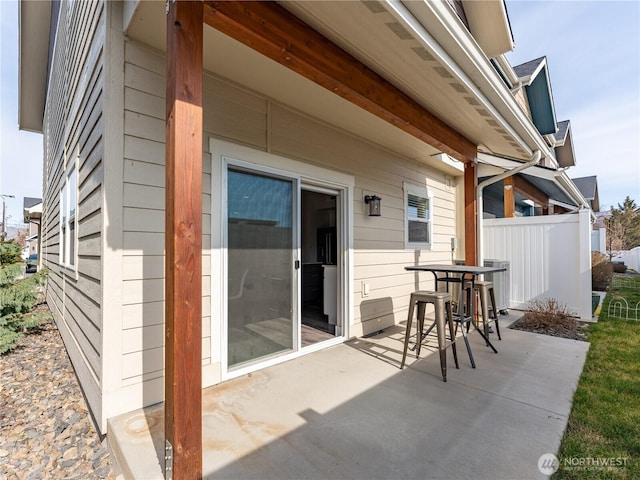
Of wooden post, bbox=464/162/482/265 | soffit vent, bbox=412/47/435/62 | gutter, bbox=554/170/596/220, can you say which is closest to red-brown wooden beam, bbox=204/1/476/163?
soffit vent, bbox=412/47/435/62

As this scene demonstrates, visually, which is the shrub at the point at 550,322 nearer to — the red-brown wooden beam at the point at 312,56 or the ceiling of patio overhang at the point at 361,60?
the ceiling of patio overhang at the point at 361,60

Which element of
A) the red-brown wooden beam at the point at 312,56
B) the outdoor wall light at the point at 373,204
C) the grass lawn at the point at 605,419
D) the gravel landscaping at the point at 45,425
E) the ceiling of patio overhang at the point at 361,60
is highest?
the ceiling of patio overhang at the point at 361,60

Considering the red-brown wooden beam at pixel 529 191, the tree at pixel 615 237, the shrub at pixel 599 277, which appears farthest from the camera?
the tree at pixel 615 237

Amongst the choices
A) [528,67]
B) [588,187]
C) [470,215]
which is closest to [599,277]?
[528,67]

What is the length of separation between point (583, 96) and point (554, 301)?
26.5 ft

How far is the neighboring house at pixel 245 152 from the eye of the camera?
6.31 ft

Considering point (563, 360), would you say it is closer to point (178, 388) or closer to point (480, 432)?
point (480, 432)

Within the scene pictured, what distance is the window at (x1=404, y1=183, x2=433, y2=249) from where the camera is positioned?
5.14 m

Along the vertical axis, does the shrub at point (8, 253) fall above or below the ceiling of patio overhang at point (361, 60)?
below

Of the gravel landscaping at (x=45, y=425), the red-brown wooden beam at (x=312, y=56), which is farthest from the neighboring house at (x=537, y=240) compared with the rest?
the gravel landscaping at (x=45, y=425)

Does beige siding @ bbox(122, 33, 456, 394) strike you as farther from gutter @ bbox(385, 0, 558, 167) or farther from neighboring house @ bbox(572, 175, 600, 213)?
neighboring house @ bbox(572, 175, 600, 213)

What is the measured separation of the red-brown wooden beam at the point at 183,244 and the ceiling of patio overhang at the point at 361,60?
2.36 ft

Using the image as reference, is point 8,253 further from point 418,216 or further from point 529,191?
point 529,191

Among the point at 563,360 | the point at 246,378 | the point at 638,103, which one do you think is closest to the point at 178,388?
the point at 246,378
